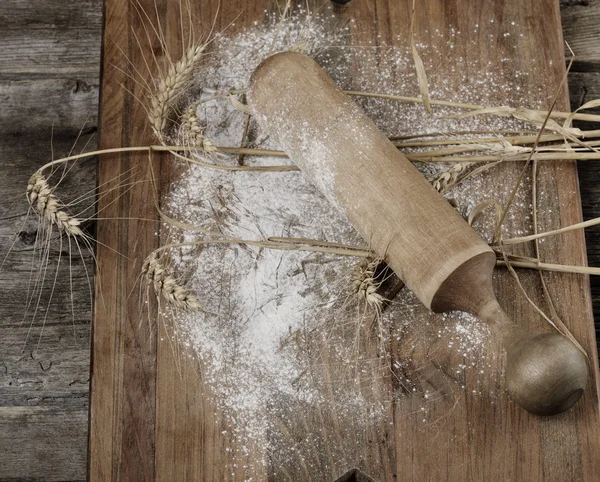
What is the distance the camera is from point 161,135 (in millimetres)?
1160

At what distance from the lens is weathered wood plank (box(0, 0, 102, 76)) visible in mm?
1406

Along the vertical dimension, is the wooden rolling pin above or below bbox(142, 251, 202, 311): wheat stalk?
above

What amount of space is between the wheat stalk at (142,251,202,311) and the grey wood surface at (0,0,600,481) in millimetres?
302

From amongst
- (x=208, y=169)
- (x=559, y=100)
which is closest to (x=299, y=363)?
(x=208, y=169)

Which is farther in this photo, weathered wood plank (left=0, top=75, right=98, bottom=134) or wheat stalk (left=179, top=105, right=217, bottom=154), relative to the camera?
weathered wood plank (left=0, top=75, right=98, bottom=134)

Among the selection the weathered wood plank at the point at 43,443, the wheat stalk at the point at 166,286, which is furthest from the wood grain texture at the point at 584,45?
the weathered wood plank at the point at 43,443

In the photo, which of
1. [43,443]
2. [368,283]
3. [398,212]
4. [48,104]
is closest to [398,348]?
[368,283]

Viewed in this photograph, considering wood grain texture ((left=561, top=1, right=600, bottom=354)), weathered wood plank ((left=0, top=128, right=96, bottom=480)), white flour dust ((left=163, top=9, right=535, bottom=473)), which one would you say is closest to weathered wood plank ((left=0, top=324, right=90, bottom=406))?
weathered wood plank ((left=0, top=128, right=96, bottom=480))

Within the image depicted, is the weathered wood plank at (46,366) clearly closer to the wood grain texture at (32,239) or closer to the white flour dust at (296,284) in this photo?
the wood grain texture at (32,239)

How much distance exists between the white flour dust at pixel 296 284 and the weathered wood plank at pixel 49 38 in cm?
42

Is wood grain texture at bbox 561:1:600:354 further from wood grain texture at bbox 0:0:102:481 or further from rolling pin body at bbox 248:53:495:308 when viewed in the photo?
wood grain texture at bbox 0:0:102:481

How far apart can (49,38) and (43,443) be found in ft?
3.09

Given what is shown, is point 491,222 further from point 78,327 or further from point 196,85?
point 78,327

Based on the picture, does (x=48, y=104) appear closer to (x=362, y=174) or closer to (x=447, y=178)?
(x=362, y=174)
